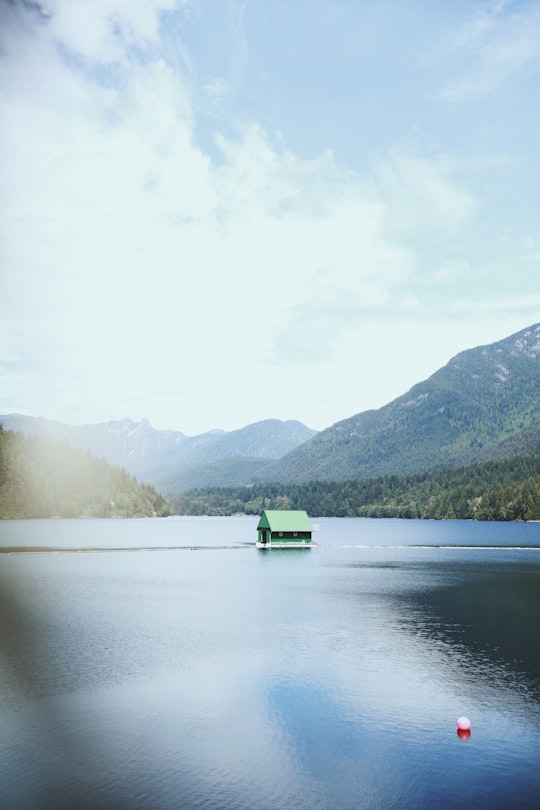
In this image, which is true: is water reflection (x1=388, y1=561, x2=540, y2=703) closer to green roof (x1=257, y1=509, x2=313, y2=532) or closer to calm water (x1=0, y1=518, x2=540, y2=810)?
calm water (x1=0, y1=518, x2=540, y2=810)

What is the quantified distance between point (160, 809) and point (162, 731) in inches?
→ 349

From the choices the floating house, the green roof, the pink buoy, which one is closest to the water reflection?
the pink buoy

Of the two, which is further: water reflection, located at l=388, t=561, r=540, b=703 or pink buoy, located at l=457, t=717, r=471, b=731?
water reflection, located at l=388, t=561, r=540, b=703

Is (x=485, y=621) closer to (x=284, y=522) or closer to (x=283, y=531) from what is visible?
(x=283, y=531)

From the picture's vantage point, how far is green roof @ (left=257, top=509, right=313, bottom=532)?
16238 cm

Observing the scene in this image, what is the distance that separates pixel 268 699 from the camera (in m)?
39.8

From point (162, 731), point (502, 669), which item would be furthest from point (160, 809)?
point (502, 669)

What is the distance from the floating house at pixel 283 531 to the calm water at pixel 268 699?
249 ft

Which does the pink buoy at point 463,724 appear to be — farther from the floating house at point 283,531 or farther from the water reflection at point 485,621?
the floating house at point 283,531

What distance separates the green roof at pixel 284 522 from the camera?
533ft

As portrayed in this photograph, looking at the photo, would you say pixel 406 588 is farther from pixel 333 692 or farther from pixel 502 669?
pixel 333 692

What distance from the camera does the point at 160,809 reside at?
1007 inches

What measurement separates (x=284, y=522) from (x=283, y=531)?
114 inches

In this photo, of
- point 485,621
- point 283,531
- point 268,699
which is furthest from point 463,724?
point 283,531
